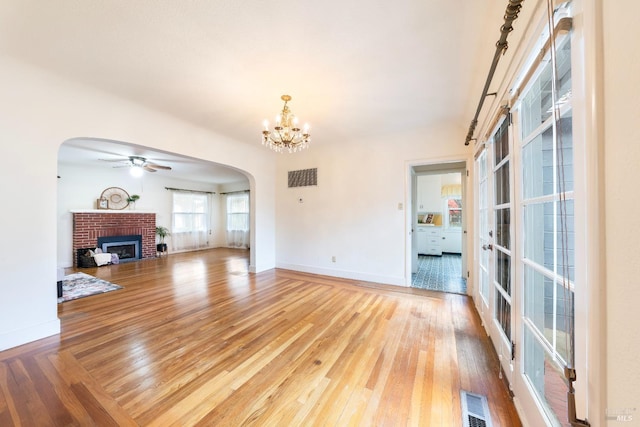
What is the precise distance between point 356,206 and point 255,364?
9.97 ft

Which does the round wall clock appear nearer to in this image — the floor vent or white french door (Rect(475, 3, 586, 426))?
the floor vent

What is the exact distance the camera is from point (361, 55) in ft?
6.51

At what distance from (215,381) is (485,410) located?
1789 mm

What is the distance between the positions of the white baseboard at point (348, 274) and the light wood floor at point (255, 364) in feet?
2.00

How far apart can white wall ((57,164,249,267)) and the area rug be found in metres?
1.73

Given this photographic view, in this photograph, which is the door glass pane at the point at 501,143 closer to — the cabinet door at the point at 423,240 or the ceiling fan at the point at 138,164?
the cabinet door at the point at 423,240

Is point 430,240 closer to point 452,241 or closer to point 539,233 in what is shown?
point 452,241

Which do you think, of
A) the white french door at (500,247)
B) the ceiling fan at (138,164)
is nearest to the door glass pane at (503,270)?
the white french door at (500,247)

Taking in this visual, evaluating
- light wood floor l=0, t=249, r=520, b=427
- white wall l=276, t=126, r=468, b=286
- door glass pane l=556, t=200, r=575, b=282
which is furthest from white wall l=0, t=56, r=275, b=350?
door glass pane l=556, t=200, r=575, b=282

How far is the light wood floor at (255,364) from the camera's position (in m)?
1.39

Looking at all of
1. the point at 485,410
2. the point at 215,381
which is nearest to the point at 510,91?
the point at 485,410

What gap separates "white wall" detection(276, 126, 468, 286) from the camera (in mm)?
3836

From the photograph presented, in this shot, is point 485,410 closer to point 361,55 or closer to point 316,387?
point 316,387

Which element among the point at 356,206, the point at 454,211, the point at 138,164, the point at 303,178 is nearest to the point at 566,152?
the point at 356,206
